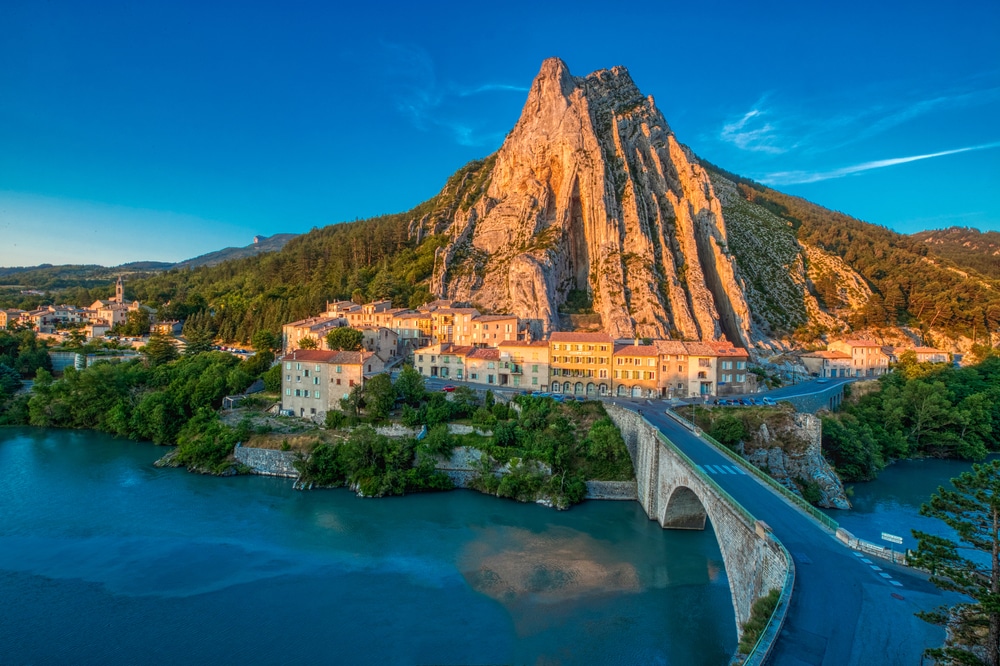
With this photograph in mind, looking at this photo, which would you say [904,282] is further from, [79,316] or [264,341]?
[79,316]

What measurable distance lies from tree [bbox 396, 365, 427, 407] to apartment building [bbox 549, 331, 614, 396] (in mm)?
10767

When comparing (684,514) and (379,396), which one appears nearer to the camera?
(684,514)

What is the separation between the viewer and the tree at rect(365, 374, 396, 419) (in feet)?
107

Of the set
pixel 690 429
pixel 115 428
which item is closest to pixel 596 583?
pixel 690 429

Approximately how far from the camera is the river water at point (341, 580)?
50.0 ft

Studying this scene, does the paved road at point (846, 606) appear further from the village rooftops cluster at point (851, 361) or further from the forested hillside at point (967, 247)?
the forested hillside at point (967, 247)

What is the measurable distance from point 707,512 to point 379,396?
2179 cm

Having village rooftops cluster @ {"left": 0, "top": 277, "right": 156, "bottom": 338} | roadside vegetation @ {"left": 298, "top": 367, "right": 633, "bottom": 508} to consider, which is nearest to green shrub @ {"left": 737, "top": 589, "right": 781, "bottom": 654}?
roadside vegetation @ {"left": 298, "top": 367, "right": 633, "bottom": 508}

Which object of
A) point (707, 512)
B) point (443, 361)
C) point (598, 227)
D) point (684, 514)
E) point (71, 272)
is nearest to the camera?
point (707, 512)

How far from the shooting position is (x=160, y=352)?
4934 centimetres

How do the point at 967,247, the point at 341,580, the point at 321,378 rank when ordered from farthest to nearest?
1. the point at 967,247
2. the point at 321,378
3. the point at 341,580

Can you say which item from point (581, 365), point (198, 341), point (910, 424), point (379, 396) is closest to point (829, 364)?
point (910, 424)

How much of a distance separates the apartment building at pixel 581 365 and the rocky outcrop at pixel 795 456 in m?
12.5

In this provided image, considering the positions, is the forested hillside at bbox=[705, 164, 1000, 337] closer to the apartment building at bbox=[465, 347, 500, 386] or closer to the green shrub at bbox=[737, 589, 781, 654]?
the apartment building at bbox=[465, 347, 500, 386]
